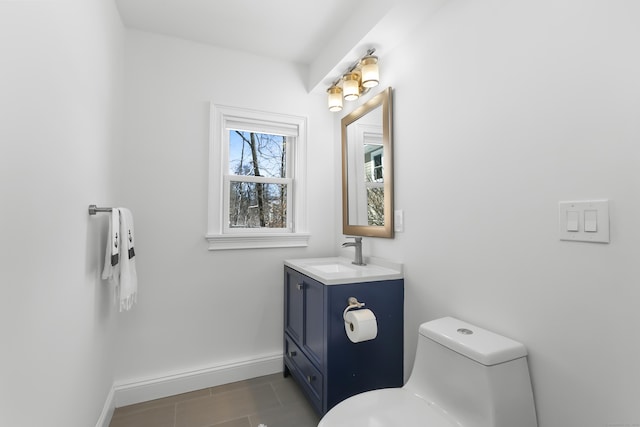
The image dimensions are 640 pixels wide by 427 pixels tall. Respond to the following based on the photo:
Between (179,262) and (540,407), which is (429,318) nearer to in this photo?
(540,407)

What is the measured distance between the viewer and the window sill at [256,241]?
215cm

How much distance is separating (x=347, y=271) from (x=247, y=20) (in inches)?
67.1

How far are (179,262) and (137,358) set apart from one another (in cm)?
66

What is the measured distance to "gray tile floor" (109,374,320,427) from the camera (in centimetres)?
173

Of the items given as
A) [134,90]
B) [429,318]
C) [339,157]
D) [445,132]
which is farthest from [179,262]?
[445,132]

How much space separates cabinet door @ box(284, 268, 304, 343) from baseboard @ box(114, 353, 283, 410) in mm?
337

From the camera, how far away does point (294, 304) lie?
81.6 inches

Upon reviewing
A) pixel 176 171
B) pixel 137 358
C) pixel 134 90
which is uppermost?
pixel 134 90

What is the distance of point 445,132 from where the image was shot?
149 cm

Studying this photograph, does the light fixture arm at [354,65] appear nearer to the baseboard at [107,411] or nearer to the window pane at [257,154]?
the window pane at [257,154]

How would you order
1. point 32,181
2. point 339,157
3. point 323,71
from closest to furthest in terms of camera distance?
point 32,181 → point 323,71 → point 339,157

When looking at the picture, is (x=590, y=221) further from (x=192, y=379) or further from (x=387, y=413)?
(x=192, y=379)

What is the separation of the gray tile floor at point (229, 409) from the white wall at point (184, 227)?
0.60 ft

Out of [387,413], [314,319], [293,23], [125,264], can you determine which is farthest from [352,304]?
[293,23]
